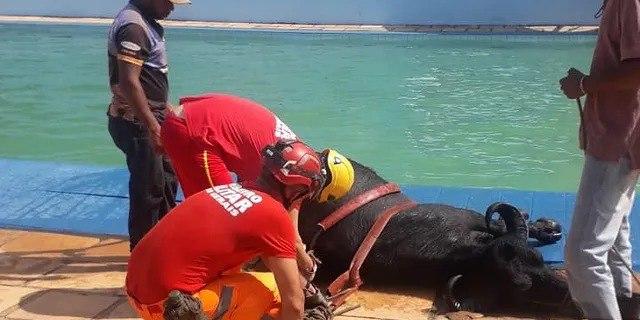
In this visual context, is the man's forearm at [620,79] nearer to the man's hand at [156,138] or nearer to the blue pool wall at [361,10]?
the man's hand at [156,138]

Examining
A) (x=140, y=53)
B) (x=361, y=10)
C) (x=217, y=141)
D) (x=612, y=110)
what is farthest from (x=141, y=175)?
(x=361, y=10)

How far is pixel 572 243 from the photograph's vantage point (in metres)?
3.35

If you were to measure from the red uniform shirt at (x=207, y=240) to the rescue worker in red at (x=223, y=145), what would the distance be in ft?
1.99

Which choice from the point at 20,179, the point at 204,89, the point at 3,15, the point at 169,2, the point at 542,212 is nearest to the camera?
the point at 169,2

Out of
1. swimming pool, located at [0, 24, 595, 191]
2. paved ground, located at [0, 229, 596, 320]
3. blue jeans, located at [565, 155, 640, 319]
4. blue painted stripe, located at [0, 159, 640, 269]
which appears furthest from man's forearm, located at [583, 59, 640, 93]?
swimming pool, located at [0, 24, 595, 191]

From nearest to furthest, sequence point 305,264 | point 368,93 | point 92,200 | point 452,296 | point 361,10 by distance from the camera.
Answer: point 305,264 < point 452,296 < point 92,200 < point 368,93 < point 361,10

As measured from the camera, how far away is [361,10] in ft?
80.7

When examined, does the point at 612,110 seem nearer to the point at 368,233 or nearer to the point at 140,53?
the point at 368,233

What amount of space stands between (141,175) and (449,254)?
1786 mm

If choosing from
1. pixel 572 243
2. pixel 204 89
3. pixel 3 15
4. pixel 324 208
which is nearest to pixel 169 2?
pixel 324 208

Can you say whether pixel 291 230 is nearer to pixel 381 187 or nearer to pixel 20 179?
pixel 381 187

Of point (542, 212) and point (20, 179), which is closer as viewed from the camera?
point (542, 212)

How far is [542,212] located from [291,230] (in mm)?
3010

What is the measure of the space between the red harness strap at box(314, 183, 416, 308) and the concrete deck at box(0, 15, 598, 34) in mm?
18240
